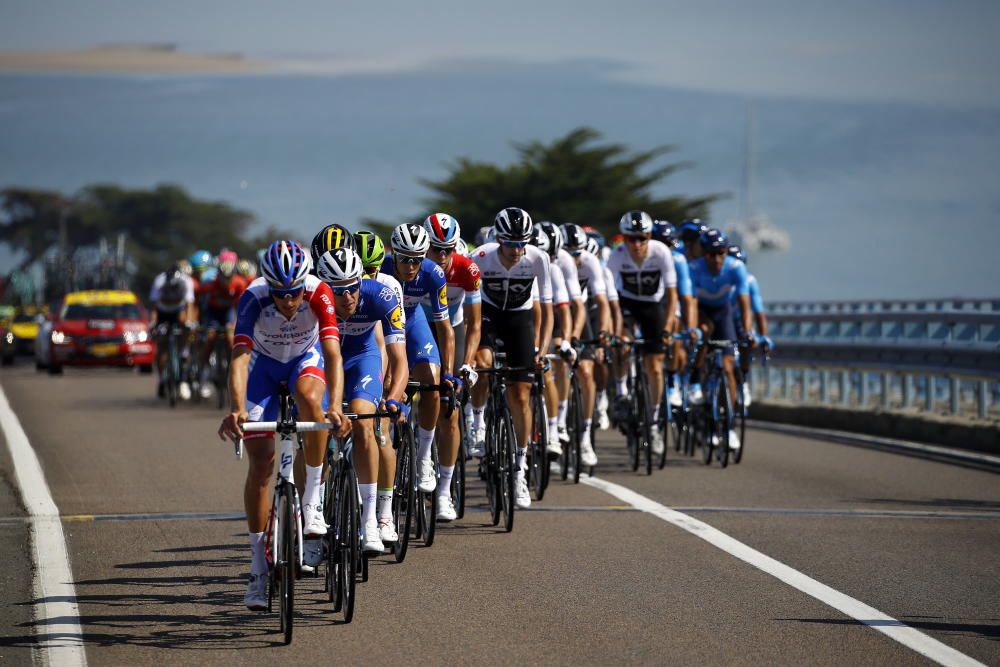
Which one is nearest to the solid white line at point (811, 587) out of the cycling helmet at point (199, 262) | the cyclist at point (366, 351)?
the cyclist at point (366, 351)

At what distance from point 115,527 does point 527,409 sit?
3118mm

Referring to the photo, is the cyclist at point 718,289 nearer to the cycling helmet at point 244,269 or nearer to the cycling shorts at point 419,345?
the cycling shorts at point 419,345

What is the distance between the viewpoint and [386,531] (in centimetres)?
1013

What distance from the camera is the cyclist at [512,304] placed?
523 inches

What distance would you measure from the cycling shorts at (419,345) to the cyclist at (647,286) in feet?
15.2

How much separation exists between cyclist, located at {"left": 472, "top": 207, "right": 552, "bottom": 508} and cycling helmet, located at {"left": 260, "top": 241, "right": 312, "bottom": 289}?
476cm

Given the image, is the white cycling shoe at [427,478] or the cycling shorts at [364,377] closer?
the cycling shorts at [364,377]

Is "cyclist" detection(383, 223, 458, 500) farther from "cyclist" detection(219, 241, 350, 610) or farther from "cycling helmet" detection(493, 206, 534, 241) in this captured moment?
"cyclist" detection(219, 241, 350, 610)

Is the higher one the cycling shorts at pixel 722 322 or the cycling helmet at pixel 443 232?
the cycling helmet at pixel 443 232

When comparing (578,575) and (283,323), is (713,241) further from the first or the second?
(283,323)

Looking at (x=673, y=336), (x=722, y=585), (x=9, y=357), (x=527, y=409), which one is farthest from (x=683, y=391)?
(x=9, y=357)

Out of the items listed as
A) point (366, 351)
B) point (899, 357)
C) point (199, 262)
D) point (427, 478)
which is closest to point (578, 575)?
point (427, 478)

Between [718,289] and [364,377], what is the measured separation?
7.48 m

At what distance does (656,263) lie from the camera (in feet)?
53.9
